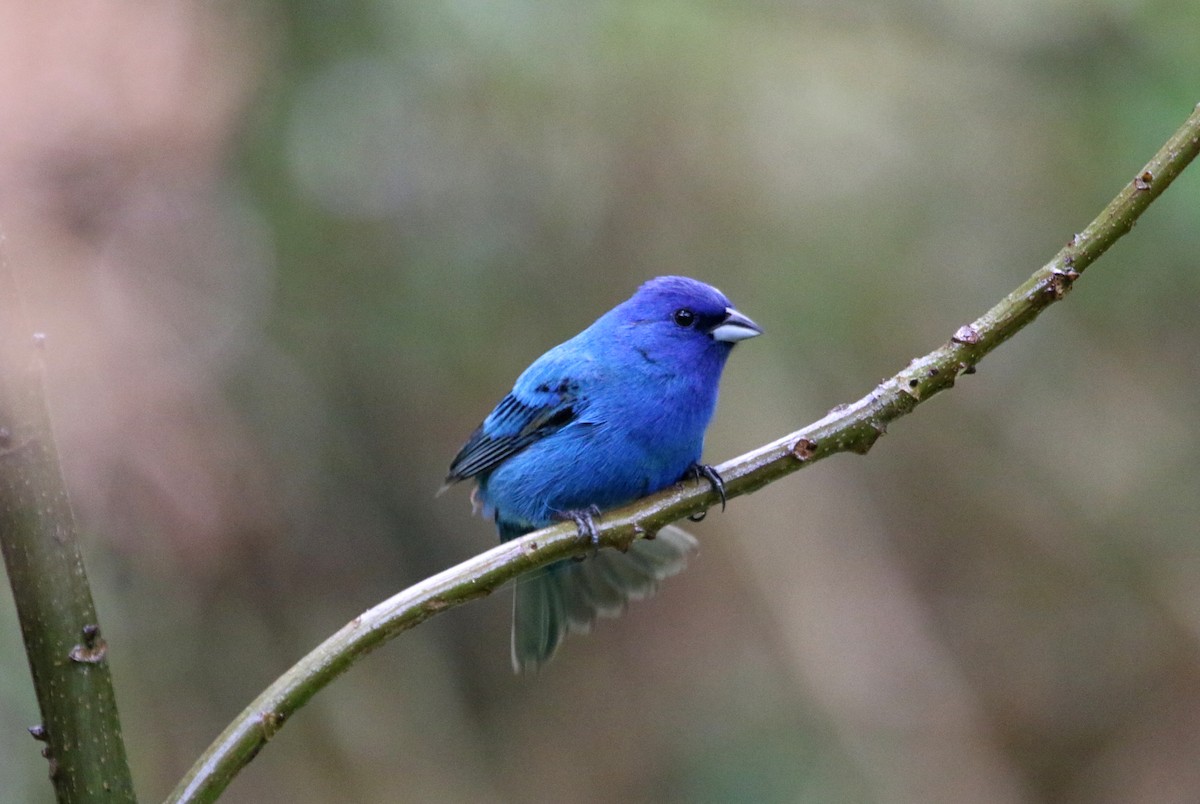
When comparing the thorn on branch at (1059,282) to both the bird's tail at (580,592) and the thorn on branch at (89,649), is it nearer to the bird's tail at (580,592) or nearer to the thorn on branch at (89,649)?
the bird's tail at (580,592)

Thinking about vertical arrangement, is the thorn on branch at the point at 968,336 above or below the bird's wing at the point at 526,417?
below

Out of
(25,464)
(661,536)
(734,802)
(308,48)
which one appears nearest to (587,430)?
(661,536)

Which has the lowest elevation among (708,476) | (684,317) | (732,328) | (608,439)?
(708,476)

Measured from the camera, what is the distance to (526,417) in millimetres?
4457

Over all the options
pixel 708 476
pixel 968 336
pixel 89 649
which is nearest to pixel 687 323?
pixel 708 476

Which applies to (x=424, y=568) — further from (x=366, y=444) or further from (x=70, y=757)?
(x=70, y=757)

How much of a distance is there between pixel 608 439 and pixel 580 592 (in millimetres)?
589

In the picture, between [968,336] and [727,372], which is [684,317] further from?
[727,372]

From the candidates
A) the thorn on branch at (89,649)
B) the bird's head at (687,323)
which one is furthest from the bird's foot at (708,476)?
the thorn on branch at (89,649)

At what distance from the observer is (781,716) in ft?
21.1

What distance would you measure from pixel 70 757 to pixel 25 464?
1.71 feet

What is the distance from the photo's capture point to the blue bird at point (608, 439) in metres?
3.98

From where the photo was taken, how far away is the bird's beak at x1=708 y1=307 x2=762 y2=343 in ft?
13.8

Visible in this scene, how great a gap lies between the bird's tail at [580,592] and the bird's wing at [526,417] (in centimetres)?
50
